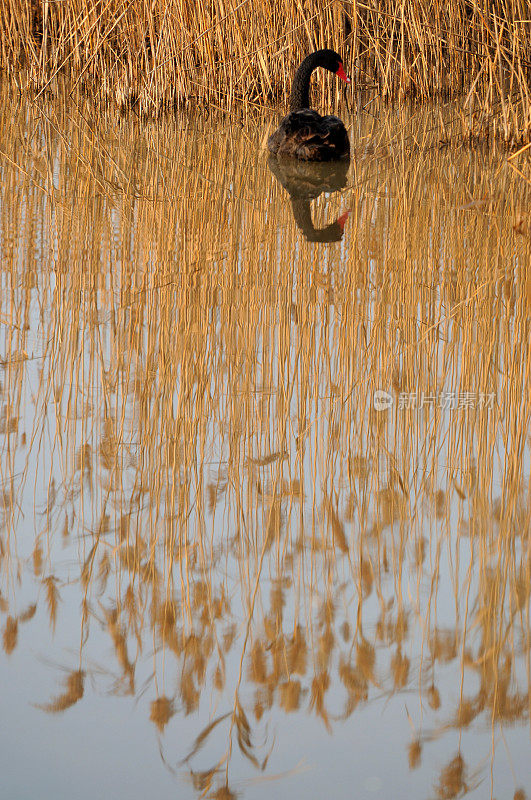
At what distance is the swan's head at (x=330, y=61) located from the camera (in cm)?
470

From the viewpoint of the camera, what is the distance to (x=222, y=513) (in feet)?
4.95

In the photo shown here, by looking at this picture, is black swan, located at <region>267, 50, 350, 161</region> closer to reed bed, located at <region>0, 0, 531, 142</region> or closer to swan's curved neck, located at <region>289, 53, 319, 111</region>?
swan's curved neck, located at <region>289, 53, 319, 111</region>

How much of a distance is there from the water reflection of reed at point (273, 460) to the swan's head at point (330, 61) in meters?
1.91

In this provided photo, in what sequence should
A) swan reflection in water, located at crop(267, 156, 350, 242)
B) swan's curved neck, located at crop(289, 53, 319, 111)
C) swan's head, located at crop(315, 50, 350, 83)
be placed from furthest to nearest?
swan's head, located at crop(315, 50, 350, 83) → swan's curved neck, located at crop(289, 53, 319, 111) → swan reflection in water, located at crop(267, 156, 350, 242)

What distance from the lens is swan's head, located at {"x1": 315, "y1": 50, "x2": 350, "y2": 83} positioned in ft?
15.4

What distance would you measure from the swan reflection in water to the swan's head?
728 mm

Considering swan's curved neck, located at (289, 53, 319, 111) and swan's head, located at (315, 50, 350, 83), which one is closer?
swan's curved neck, located at (289, 53, 319, 111)

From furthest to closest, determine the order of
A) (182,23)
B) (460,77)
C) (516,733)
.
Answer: (460,77) → (182,23) → (516,733)

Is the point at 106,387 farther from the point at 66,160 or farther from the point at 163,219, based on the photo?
the point at 66,160

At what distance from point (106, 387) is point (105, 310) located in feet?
1.37

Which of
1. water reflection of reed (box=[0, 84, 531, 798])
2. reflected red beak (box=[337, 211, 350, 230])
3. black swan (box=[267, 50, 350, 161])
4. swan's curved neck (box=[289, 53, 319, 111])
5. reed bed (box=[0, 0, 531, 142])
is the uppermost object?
reed bed (box=[0, 0, 531, 142])

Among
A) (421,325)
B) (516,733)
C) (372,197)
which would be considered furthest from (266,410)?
(372,197)

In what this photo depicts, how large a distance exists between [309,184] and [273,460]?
236 centimetres

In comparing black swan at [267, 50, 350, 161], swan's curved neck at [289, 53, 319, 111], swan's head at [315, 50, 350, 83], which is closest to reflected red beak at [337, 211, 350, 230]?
black swan at [267, 50, 350, 161]
